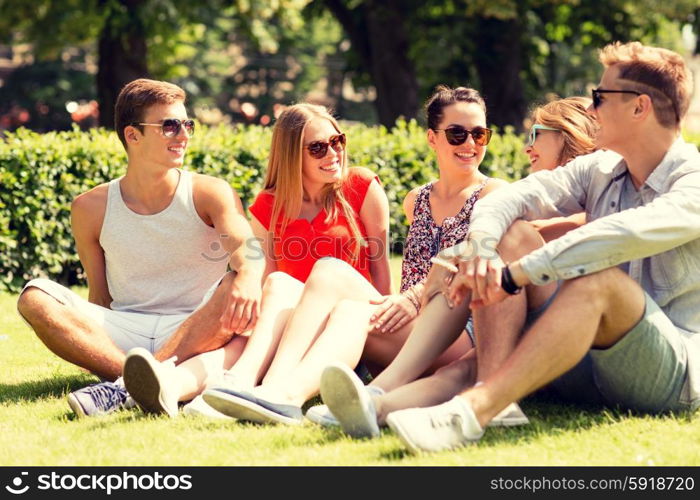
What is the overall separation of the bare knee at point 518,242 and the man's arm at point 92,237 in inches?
93.6

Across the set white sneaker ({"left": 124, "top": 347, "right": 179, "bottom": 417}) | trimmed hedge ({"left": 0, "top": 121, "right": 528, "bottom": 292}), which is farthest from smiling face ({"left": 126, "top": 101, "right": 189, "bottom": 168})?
trimmed hedge ({"left": 0, "top": 121, "right": 528, "bottom": 292})

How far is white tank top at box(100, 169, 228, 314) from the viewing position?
556 centimetres

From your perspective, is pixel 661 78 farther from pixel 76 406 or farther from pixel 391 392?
pixel 76 406

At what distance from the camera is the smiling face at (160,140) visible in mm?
5570

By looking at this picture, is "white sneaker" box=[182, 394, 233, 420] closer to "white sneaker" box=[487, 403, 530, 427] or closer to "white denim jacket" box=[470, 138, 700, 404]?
"white sneaker" box=[487, 403, 530, 427]

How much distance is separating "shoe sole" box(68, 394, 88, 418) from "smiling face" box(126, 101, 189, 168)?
143 centimetres

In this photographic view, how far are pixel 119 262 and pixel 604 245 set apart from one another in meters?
2.78

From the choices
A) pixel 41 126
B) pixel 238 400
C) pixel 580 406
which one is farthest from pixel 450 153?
pixel 41 126

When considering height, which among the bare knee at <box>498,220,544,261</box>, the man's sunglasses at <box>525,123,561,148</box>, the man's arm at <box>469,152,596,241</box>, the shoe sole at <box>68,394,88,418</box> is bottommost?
the shoe sole at <box>68,394,88,418</box>

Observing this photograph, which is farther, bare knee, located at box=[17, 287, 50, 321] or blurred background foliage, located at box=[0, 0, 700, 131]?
blurred background foliage, located at box=[0, 0, 700, 131]

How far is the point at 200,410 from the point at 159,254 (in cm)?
120

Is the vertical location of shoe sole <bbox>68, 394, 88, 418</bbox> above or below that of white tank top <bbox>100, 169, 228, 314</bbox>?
below

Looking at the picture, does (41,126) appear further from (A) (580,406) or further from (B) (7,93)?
(A) (580,406)
